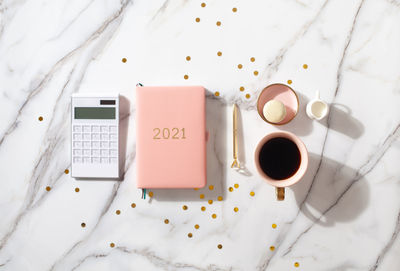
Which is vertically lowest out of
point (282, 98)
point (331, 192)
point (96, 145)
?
point (331, 192)

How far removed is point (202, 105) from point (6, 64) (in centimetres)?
53

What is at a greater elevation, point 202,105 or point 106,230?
point 202,105

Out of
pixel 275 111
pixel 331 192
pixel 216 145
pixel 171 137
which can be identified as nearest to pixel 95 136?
pixel 171 137

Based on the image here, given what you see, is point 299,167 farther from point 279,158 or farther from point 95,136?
point 95,136

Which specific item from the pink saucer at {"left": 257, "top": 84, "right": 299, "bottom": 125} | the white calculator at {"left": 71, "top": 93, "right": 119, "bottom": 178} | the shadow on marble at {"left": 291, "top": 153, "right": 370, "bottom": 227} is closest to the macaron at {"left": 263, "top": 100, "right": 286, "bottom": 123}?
the pink saucer at {"left": 257, "top": 84, "right": 299, "bottom": 125}

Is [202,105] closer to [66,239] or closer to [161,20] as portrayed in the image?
[161,20]

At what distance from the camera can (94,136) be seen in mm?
786

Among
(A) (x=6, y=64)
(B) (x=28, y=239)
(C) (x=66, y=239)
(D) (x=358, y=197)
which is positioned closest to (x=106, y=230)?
(C) (x=66, y=239)

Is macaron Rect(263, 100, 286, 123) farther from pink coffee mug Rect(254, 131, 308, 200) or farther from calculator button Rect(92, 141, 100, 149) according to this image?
calculator button Rect(92, 141, 100, 149)

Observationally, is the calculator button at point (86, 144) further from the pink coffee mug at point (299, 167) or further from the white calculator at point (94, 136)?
the pink coffee mug at point (299, 167)

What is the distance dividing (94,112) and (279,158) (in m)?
0.46

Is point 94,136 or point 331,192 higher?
point 94,136

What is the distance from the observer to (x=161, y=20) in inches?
31.2

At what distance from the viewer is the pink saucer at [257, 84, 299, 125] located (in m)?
0.76
